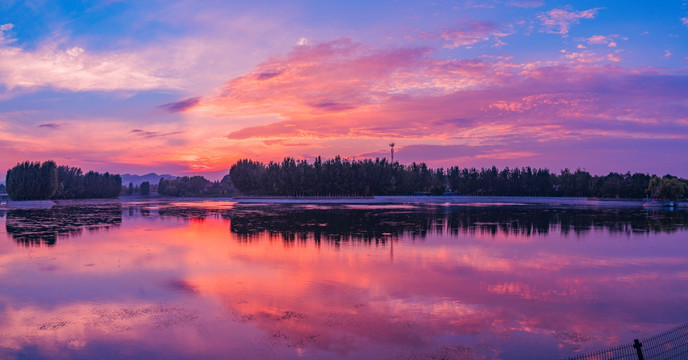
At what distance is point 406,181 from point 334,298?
465 ft

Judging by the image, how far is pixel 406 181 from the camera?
157875mm

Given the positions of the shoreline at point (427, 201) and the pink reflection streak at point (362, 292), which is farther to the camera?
the shoreline at point (427, 201)

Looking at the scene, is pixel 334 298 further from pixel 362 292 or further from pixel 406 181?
pixel 406 181

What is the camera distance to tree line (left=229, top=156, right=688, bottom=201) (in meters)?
137

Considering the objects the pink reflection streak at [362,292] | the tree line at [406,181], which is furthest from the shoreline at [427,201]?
the pink reflection streak at [362,292]

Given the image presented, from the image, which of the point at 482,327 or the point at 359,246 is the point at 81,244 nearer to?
the point at 359,246

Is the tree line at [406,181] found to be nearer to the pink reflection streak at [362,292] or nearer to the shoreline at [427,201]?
the shoreline at [427,201]

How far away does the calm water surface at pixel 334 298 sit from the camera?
12930 mm

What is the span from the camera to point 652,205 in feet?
331

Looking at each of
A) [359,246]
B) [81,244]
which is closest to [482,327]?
[359,246]

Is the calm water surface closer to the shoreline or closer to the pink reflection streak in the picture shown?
the pink reflection streak

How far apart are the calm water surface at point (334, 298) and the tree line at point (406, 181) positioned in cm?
10262

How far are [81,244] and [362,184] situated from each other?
10570 centimetres

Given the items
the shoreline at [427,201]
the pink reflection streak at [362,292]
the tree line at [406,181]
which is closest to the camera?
the pink reflection streak at [362,292]
